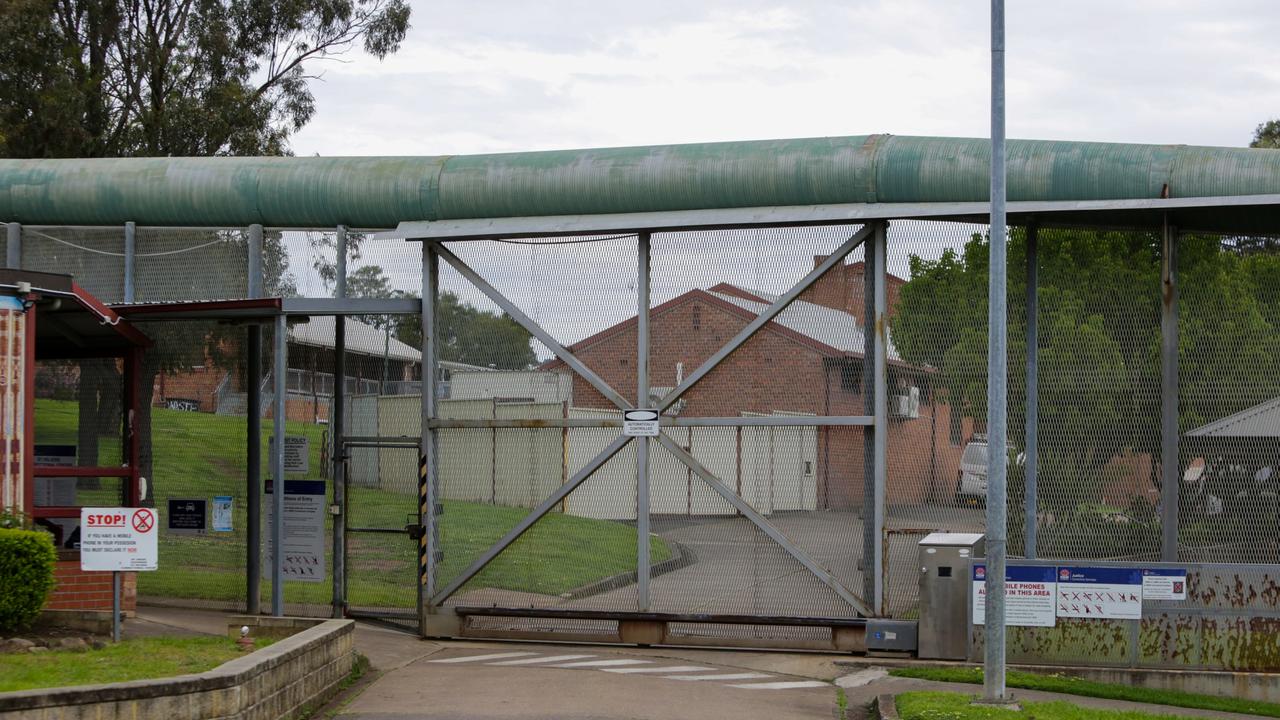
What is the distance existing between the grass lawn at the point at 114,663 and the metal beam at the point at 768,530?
16.1 ft

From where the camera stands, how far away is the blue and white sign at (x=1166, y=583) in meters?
12.6

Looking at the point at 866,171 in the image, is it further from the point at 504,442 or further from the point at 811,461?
the point at 504,442

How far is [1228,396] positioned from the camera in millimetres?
12891

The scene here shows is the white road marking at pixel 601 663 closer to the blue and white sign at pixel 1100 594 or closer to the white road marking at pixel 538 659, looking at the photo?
the white road marking at pixel 538 659

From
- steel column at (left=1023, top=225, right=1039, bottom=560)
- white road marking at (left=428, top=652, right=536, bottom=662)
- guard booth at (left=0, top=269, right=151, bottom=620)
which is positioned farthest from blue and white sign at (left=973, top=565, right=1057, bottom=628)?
guard booth at (left=0, top=269, right=151, bottom=620)

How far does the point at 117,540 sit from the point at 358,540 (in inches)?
197

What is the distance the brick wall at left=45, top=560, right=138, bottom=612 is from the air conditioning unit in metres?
7.58

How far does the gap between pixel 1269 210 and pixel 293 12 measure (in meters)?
28.6

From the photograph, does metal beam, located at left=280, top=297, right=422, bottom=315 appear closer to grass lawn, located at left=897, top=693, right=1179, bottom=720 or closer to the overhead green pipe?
the overhead green pipe

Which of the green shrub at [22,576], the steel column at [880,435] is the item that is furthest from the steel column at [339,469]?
the steel column at [880,435]

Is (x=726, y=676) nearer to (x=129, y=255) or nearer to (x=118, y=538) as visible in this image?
(x=118, y=538)

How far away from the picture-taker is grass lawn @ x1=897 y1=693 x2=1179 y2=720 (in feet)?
32.7

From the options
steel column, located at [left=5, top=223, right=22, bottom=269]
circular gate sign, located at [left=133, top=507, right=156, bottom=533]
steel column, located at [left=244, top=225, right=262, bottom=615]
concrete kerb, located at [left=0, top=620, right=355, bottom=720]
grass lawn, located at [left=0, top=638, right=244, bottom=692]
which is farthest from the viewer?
steel column, located at [left=5, top=223, right=22, bottom=269]

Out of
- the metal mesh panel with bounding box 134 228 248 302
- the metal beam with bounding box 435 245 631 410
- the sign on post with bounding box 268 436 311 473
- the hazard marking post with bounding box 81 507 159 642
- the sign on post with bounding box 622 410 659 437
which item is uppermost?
the metal mesh panel with bounding box 134 228 248 302
